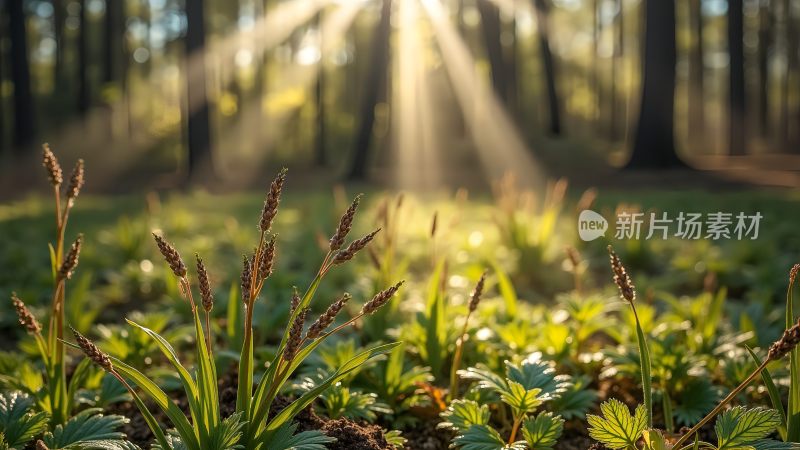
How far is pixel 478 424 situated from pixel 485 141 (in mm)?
19189

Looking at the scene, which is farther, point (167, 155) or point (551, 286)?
point (167, 155)

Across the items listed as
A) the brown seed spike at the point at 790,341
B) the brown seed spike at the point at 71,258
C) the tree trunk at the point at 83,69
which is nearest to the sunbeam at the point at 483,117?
the tree trunk at the point at 83,69

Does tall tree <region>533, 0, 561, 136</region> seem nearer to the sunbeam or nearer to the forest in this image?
the forest

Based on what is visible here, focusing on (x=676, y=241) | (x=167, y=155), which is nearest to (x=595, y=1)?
(x=167, y=155)

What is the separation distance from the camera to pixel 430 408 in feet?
8.05

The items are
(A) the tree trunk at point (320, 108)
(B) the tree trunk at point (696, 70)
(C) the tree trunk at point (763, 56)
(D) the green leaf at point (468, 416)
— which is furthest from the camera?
(C) the tree trunk at point (763, 56)

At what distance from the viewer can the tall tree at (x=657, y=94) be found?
12570mm

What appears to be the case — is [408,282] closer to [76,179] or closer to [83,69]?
Result: [76,179]

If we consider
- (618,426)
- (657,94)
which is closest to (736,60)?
(657,94)

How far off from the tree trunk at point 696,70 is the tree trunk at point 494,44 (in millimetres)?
9348

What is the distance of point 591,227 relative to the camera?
5.70 m

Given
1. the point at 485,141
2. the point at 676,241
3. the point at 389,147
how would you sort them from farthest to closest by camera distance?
the point at 389,147, the point at 485,141, the point at 676,241

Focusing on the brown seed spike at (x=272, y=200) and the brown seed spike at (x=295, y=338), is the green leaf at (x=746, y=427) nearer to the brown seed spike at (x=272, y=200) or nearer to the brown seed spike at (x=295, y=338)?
the brown seed spike at (x=295, y=338)

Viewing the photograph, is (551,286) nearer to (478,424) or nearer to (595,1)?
(478,424)
